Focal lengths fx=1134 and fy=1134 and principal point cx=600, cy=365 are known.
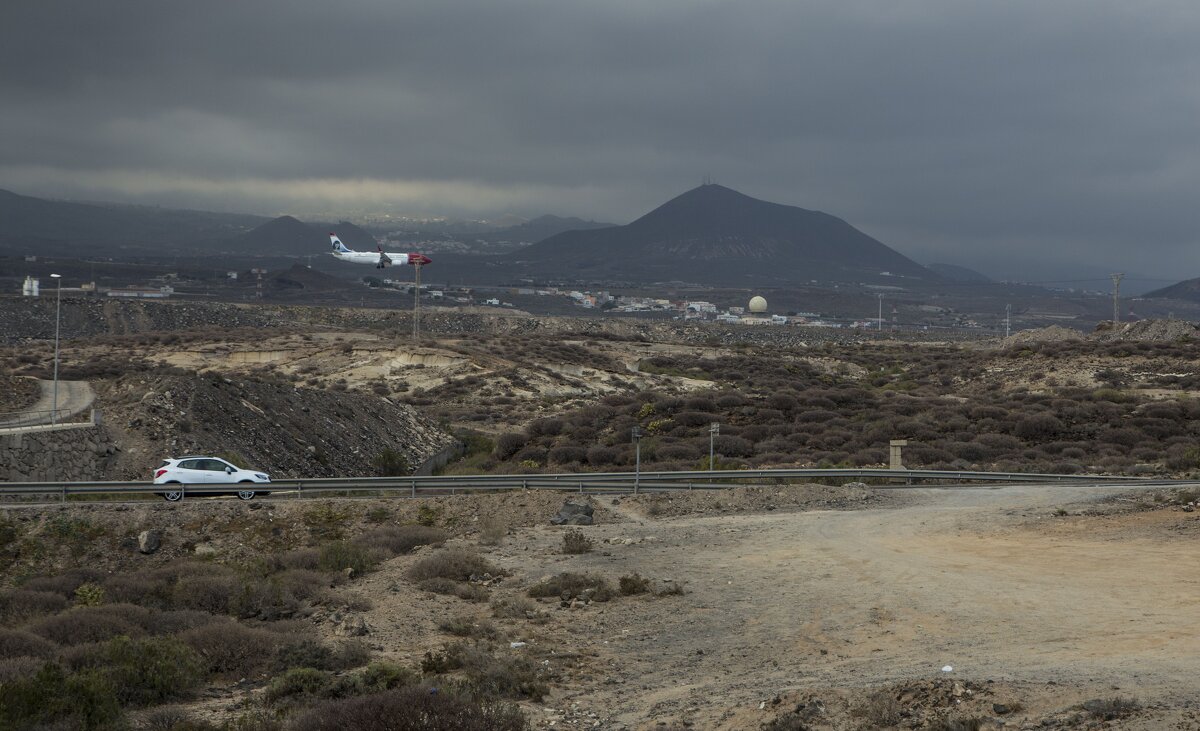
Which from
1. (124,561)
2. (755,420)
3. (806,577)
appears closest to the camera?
(806,577)

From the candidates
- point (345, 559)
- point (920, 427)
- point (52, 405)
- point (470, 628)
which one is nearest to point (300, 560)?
point (345, 559)

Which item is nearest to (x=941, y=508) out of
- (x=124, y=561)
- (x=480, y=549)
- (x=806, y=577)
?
(x=806, y=577)

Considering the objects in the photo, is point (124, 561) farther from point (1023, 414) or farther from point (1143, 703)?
point (1023, 414)

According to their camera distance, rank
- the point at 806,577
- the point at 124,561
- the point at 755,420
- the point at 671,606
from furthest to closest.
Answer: the point at 755,420, the point at 124,561, the point at 806,577, the point at 671,606

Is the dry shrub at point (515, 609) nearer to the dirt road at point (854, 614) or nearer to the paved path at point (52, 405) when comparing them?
the dirt road at point (854, 614)

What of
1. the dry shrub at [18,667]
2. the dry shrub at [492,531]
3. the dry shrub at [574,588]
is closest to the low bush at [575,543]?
the dry shrub at [492,531]

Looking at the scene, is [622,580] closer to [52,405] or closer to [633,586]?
[633,586]
